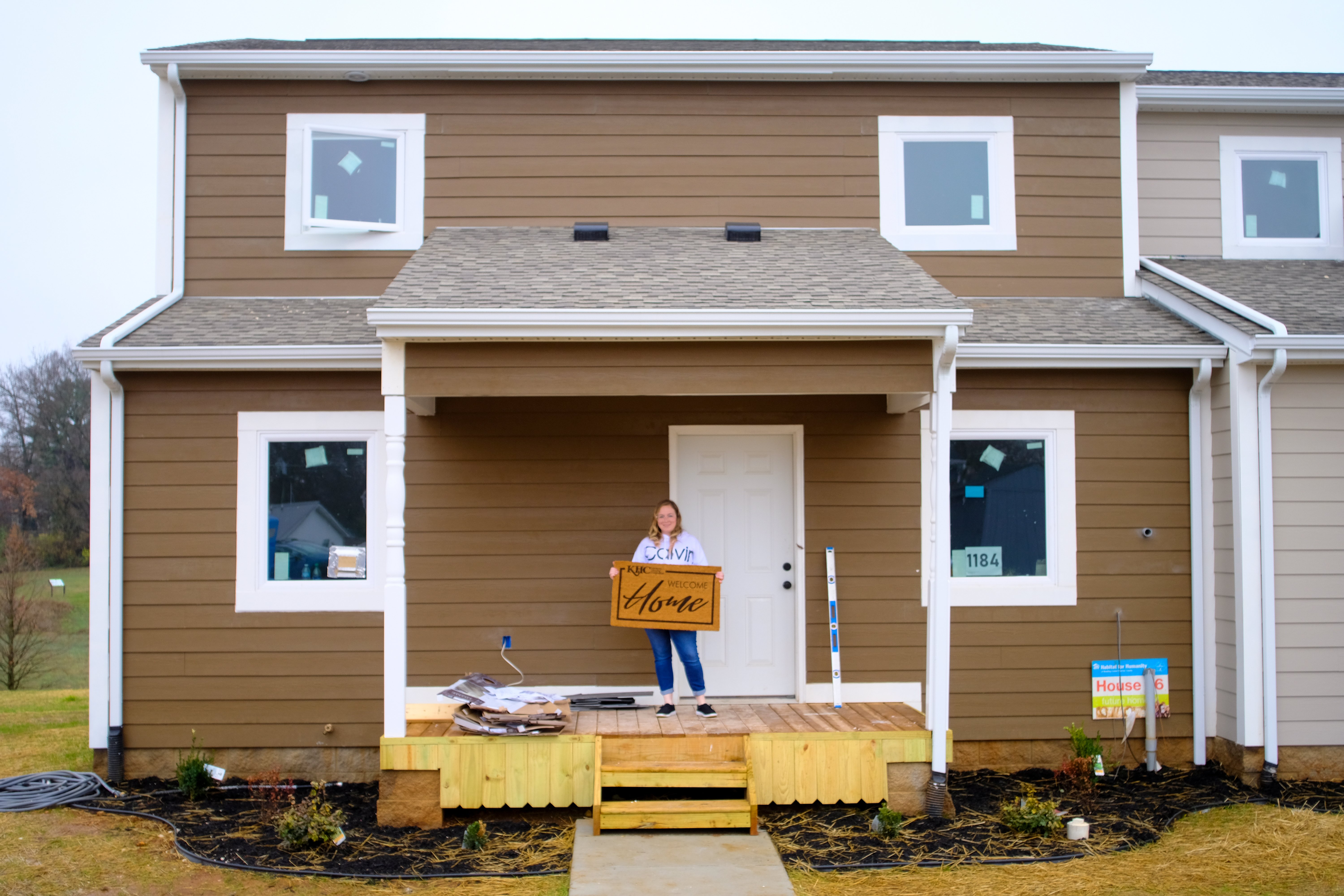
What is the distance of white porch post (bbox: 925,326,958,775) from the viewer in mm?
5918

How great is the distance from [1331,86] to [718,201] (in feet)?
17.8

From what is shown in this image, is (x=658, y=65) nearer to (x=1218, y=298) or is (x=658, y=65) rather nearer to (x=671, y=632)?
(x=671, y=632)

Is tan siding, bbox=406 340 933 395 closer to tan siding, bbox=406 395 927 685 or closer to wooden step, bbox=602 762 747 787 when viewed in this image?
tan siding, bbox=406 395 927 685

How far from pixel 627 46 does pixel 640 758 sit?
5.63 meters

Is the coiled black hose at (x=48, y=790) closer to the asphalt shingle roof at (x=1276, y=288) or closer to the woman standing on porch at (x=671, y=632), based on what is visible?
the woman standing on porch at (x=671, y=632)

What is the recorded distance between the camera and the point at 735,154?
8062mm

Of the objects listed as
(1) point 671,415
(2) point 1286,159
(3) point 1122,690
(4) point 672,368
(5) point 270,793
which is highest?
(2) point 1286,159

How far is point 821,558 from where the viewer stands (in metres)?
7.30

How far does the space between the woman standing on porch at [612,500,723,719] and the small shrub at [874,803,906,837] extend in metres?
1.23

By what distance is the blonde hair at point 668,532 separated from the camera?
6535mm

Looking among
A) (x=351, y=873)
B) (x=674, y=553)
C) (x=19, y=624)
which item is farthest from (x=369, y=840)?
(x=19, y=624)

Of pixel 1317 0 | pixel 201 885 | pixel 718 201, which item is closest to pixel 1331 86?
pixel 718 201

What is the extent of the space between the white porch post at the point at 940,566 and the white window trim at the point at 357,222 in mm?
4152

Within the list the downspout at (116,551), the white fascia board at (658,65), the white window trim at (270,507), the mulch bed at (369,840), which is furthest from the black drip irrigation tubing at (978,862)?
the white fascia board at (658,65)
